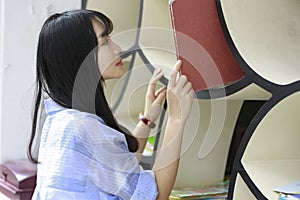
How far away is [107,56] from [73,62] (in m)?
0.07

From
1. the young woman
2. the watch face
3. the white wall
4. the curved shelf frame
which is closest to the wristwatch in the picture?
the watch face

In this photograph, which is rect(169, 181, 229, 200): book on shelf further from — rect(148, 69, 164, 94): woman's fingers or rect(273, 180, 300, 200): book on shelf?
rect(273, 180, 300, 200): book on shelf

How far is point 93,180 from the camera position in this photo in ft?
2.62

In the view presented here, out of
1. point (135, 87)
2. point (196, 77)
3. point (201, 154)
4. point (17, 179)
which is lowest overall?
point (17, 179)

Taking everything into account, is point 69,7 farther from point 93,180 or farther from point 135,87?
point 93,180

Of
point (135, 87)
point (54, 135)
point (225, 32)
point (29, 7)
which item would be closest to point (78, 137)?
point (54, 135)

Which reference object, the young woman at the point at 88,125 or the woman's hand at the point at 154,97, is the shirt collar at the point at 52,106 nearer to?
the young woman at the point at 88,125

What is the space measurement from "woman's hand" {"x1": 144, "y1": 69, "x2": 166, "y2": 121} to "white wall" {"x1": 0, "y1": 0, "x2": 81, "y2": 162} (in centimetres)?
47

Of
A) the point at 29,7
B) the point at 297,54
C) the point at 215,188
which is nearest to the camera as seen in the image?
the point at 297,54

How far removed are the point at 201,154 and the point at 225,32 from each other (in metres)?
0.46

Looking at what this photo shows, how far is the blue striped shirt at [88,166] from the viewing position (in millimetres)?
793

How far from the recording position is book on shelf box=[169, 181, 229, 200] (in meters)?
1.07

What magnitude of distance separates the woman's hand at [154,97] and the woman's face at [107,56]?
0.12m

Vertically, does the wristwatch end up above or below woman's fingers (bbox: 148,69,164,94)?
below
